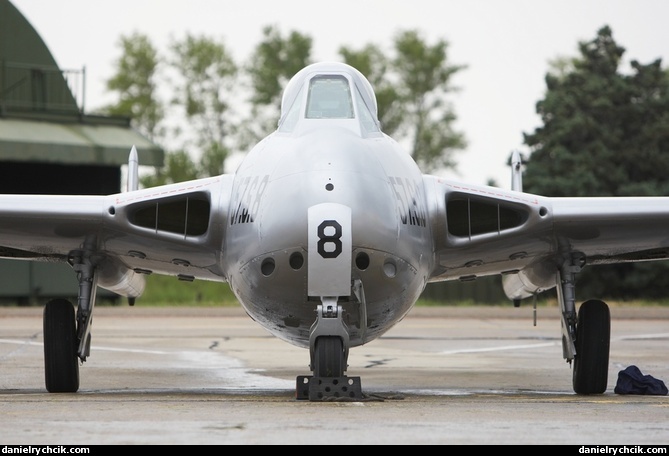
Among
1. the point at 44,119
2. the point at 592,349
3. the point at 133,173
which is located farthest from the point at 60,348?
the point at 44,119

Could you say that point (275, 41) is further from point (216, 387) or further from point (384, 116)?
point (216, 387)

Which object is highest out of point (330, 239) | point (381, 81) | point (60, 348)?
point (381, 81)

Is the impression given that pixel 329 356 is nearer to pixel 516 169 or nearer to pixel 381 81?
pixel 516 169

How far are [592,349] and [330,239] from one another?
390 centimetres

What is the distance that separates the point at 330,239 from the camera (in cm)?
1030

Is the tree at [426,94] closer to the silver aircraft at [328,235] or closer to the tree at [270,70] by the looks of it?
the tree at [270,70]

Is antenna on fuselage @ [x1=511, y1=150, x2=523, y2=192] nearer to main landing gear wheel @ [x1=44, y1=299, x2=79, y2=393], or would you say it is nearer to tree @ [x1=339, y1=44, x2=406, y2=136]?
main landing gear wheel @ [x1=44, y1=299, x2=79, y2=393]

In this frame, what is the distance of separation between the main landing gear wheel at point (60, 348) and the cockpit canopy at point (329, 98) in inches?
118

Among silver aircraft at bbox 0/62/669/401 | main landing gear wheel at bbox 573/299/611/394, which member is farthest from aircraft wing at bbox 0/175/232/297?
main landing gear wheel at bbox 573/299/611/394

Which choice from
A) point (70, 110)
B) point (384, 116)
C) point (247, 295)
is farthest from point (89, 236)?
point (384, 116)

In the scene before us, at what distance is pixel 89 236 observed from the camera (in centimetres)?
1291

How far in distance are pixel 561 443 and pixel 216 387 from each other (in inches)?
272

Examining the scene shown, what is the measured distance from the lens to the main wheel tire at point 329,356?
10492 mm

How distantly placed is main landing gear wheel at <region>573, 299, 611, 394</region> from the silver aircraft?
14mm
